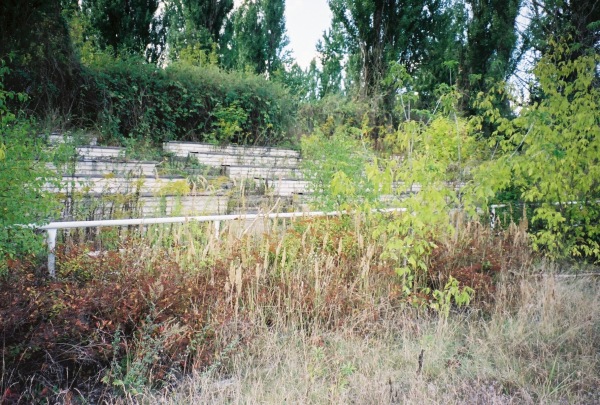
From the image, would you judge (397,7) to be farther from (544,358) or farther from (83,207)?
(544,358)

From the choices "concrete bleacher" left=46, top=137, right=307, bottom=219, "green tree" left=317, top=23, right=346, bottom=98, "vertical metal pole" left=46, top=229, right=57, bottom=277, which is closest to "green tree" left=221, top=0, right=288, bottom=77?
"green tree" left=317, top=23, right=346, bottom=98

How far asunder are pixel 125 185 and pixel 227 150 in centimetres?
342

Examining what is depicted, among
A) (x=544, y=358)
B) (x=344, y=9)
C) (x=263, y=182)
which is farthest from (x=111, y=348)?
(x=344, y=9)

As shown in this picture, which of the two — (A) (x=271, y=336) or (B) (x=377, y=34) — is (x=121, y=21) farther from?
(A) (x=271, y=336)

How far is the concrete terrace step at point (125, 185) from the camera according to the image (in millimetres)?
5574

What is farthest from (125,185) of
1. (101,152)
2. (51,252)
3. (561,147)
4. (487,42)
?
(487,42)

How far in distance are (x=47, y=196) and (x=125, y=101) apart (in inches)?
246

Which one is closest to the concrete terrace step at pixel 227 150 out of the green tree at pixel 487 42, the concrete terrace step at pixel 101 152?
the concrete terrace step at pixel 101 152

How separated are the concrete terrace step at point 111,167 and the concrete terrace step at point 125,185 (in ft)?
0.86

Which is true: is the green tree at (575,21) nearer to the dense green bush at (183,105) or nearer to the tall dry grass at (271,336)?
the dense green bush at (183,105)

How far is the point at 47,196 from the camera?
345 centimetres

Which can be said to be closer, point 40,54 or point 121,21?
point 40,54

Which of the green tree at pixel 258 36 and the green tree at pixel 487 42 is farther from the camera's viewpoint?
the green tree at pixel 258 36

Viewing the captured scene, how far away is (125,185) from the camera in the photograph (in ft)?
20.4
